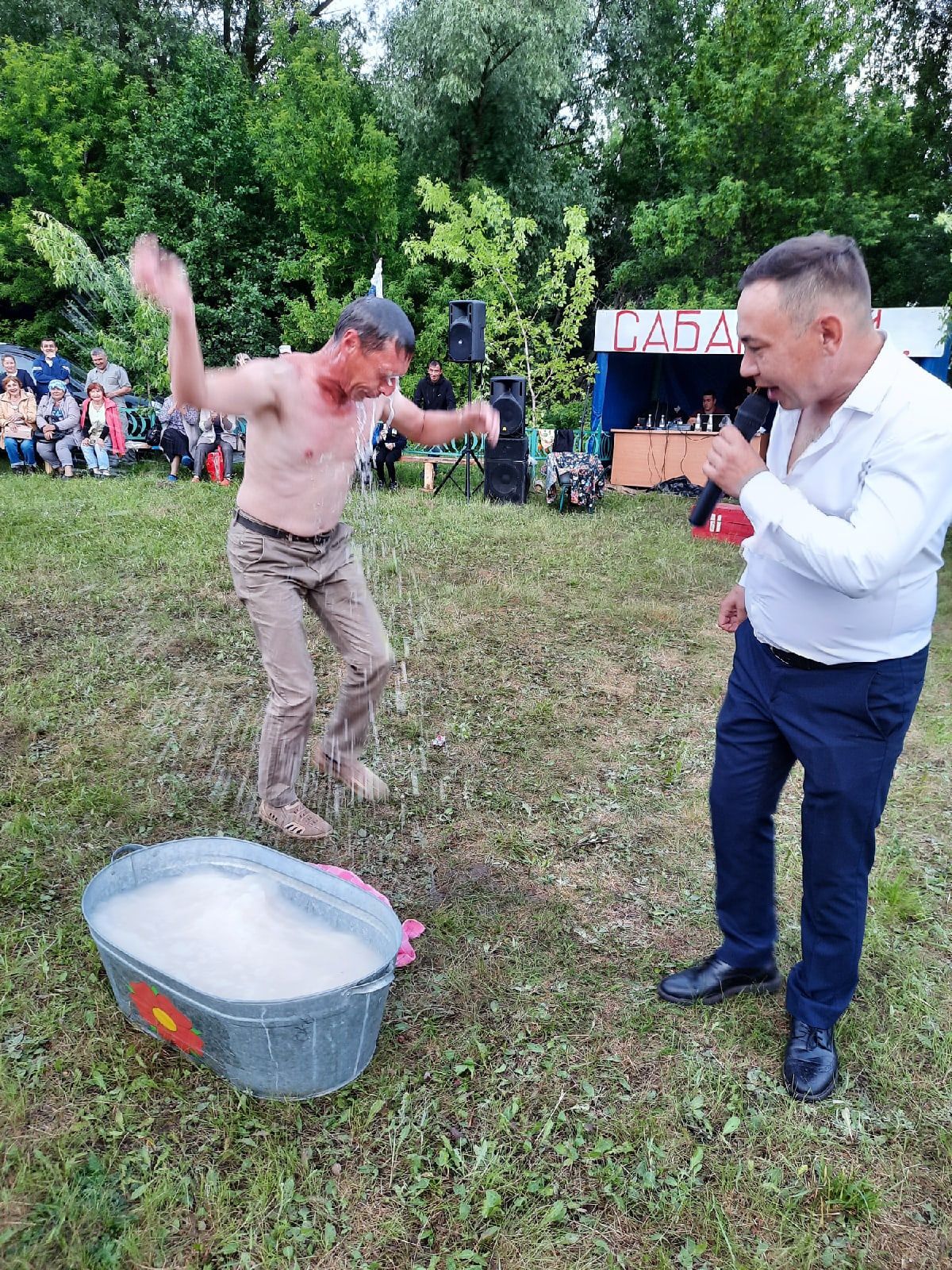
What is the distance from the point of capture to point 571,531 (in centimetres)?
982

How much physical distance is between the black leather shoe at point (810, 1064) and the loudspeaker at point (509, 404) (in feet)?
31.6

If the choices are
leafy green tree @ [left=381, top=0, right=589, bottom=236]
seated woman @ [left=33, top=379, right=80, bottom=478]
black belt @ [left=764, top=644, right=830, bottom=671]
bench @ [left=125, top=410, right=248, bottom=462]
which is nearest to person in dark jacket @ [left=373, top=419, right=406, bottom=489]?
bench @ [left=125, top=410, right=248, bottom=462]

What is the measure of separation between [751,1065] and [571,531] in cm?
782

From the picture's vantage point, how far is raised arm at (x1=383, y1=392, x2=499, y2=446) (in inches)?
136

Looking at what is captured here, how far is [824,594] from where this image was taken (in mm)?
1979

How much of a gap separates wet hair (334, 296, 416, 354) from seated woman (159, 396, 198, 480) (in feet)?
31.4

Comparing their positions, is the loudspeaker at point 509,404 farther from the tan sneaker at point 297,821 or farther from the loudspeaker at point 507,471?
the tan sneaker at point 297,821

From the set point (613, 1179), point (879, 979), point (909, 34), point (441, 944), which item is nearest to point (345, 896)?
point (441, 944)

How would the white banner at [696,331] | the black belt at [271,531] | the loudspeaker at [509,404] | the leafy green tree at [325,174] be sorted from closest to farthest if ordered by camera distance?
the black belt at [271,531] → the loudspeaker at [509,404] → the white banner at [696,331] → the leafy green tree at [325,174]

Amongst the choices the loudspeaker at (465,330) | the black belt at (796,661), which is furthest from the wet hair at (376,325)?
the loudspeaker at (465,330)

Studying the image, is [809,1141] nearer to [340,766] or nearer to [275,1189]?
[275,1189]

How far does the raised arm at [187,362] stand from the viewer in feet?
7.72

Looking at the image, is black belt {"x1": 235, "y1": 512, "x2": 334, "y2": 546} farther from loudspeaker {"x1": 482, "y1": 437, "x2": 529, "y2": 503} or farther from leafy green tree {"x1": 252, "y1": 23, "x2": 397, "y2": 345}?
leafy green tree {"x1": 252, "y1": 23, "x2": 397, "y2": 345}

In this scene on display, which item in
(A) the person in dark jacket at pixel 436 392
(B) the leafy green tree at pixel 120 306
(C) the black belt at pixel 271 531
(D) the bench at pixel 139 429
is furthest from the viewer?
(B) the leafy green tree at pixel 120 306
